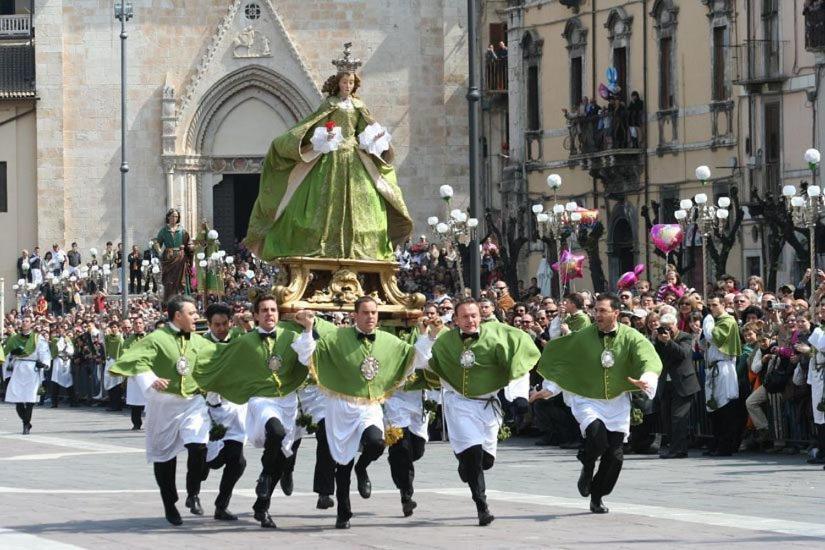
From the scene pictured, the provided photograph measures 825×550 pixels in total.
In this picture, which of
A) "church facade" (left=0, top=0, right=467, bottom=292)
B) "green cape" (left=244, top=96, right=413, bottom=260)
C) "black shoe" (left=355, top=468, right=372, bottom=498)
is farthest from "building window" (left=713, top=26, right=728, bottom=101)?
"black shoe" (left=355, top=468, right=372, bottom=498)

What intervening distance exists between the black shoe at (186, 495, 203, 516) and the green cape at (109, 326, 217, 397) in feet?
3.05

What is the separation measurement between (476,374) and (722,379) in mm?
7802

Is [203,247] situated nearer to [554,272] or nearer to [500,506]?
[554,272]

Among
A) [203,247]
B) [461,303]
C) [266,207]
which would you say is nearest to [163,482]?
[461,303]

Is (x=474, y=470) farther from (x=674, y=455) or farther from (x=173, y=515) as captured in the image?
(x=674, y=455)

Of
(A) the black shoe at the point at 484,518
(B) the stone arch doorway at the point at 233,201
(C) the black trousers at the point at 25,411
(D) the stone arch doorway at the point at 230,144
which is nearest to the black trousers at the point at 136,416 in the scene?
(C) the black trousers at the point at 25,411

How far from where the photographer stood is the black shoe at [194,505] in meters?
17.4

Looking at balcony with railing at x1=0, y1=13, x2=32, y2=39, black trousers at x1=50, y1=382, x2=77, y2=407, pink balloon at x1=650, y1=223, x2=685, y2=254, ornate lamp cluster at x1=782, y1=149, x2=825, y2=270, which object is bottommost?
black trousers at x1=50, y1=382, x2=77, y2=407

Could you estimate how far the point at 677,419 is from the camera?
77.9ft

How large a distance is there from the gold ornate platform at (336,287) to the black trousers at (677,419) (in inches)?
114

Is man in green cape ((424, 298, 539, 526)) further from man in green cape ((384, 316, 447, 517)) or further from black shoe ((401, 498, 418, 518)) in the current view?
black shoe ((401, 498, 418, 518))

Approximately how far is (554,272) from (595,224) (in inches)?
50.9

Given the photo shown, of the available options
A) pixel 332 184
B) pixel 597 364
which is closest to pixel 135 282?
pixel 332 184

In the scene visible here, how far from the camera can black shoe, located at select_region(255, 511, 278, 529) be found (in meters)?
16.5
